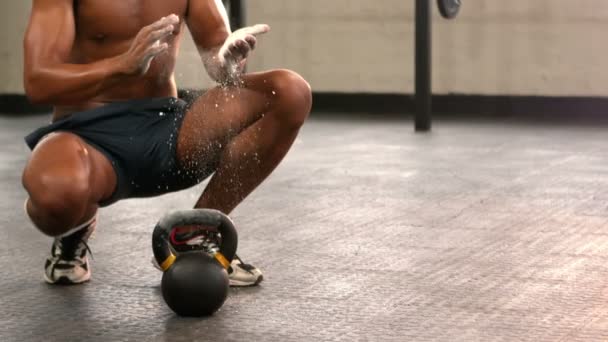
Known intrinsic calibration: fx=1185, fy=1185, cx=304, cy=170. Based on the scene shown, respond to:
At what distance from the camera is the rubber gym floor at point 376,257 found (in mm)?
2795

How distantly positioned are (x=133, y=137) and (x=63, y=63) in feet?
A: 0.92

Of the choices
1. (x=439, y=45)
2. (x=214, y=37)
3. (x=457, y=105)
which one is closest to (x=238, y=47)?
(x=214, y=37)

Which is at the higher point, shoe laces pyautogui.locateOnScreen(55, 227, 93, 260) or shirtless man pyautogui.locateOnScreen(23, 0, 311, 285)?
shirtless man pyautogui.locateOnScreen(23, 0, 311, 285)

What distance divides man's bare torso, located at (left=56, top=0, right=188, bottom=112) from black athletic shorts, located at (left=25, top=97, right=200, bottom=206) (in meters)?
0.07

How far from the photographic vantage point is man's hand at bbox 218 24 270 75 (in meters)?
2.94

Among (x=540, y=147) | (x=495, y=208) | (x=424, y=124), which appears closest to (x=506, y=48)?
(x=424, y=124)

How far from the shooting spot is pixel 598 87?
7.75 m

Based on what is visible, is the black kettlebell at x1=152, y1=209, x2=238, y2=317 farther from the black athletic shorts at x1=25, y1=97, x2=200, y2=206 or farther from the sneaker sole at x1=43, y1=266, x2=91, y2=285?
the sneaker sole at x1=43, y1=266, x2=91, y2=285

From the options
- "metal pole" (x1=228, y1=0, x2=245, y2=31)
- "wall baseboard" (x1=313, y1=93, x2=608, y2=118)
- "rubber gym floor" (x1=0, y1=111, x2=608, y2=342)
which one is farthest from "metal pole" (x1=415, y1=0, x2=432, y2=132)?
"metal pole" (x1=228, y1=0, x2=245, y2=31)

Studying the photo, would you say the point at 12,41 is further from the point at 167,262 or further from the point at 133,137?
the point at 167,262

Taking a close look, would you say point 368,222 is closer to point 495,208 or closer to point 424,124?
point 495,208

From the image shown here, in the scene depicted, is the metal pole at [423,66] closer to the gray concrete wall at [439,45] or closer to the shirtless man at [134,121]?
the gray concrete wall at [439,45]

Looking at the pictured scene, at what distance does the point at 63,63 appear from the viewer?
3.00m

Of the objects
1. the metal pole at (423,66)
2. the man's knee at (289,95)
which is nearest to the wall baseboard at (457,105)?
the metal pole at (423,66)
